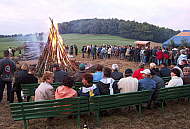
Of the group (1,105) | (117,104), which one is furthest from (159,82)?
(1,105)

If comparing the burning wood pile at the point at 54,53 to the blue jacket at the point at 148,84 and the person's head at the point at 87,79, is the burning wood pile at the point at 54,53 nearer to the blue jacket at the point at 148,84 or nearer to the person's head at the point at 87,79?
the blue jacket at the point at 148,84

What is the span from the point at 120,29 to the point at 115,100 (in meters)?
60.4

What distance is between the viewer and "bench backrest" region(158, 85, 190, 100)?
20.1 feet

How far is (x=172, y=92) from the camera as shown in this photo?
6266 millimetres

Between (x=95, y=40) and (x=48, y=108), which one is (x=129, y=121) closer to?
(x=48, y=108)

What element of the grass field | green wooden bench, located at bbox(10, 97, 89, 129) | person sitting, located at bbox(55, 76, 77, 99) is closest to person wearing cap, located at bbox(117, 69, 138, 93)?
green wooden bench, located at bbox(10, 97, 89, 129)

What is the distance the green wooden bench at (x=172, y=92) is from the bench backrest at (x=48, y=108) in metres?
2.24

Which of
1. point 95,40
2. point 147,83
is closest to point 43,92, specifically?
point 147,83

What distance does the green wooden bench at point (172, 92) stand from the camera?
20.1ft

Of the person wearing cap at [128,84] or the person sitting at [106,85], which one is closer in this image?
the person sitting at [106,85]

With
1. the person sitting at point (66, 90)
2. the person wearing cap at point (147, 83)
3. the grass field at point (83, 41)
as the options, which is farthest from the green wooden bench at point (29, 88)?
the grass field at point (83, 41)

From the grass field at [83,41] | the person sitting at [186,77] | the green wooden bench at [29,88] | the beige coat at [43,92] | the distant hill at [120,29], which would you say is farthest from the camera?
the distant hill at [120,29]

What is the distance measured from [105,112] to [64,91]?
1485 mm

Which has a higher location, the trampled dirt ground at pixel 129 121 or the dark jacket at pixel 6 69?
the dark jacket at pixel 6 69
